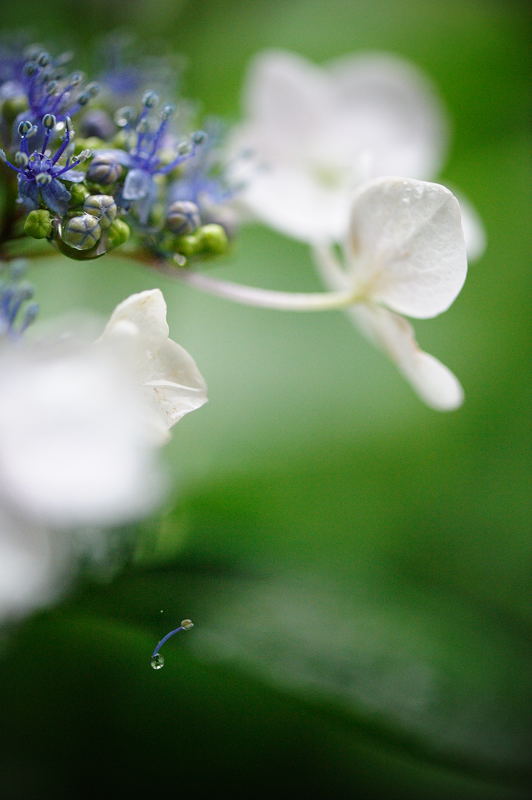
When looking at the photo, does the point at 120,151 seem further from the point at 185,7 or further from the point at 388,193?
the point at 185,7

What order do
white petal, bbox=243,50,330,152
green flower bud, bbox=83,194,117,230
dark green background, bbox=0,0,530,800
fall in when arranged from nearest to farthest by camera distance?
green flower bud, bbox=83,194,117,230 → dark green background, bbox=0,0,530,800 → white petal, bbox=243,50,330,152

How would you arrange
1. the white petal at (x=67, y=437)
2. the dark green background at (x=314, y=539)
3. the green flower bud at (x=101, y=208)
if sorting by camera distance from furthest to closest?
1. the dark green background at (x=314, y=539)
2. the green flower bud at (x=101, y=208)
3. the white petal at (x=67, y=437)

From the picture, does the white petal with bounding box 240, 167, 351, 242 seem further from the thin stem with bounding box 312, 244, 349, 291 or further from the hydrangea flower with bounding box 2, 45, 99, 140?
the hydrangea flower with bounding box 2, 45, 99, 140

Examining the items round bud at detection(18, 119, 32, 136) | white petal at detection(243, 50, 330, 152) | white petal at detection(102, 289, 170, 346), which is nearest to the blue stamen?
white petal at detection(102, 289, 170, 346)

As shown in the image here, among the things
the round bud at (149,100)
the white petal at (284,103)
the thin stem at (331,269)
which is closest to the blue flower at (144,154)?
the round bud at (149,100)

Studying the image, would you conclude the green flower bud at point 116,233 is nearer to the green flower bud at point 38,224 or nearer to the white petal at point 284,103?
the green flower bud at point 38,224

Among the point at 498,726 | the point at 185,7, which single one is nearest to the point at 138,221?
the point at 498,726
